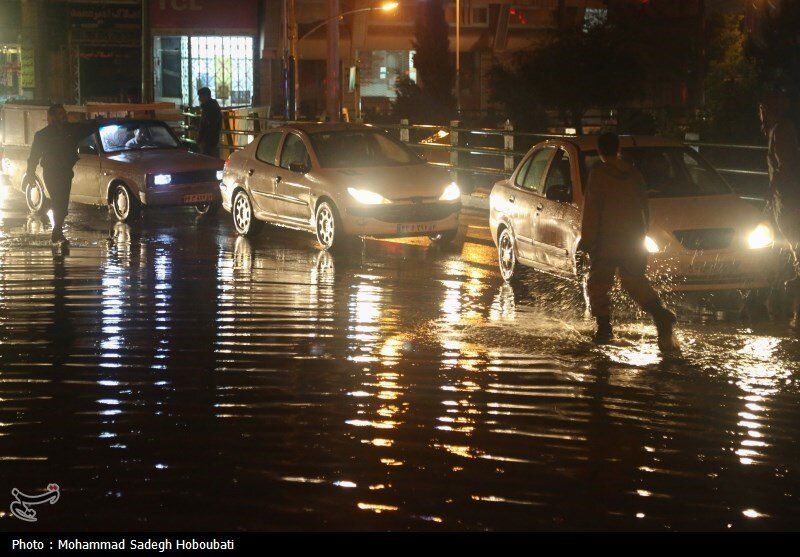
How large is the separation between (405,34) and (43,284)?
174ft

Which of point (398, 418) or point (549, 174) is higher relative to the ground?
point (549, 174)

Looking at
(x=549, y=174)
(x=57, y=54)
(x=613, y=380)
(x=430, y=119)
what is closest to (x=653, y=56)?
(x=430, y=119)

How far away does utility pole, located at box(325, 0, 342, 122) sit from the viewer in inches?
1156

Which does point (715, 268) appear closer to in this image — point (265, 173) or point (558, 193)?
point (558, 193)

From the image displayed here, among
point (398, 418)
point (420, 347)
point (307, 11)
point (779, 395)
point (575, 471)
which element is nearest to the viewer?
point (575, 471)

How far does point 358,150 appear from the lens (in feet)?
57.8

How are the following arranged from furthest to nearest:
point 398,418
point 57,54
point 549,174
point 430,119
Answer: point 430,119, point 57,54, point 549,174, point 398,418

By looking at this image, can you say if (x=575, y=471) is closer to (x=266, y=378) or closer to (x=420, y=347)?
(x=266, y=378)

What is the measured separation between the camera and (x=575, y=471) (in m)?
6.54

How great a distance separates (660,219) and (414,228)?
5.24 metres

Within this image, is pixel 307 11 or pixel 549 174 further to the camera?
pixel 307 11

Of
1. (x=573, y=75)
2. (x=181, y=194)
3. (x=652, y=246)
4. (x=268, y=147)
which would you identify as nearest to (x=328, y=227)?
(x=268, y=147)

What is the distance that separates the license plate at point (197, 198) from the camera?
20.8 m

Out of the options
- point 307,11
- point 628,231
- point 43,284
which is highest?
point 307,11
